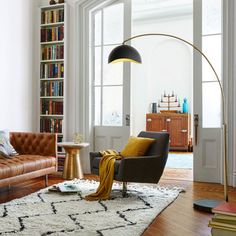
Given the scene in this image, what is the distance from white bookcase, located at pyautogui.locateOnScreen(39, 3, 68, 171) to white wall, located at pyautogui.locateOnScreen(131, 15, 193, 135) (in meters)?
3.68

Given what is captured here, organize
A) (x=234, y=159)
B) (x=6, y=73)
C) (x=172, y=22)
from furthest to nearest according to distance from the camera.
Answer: (x=172, y=22) < (x=6, y=73) < (x=234, y=159)

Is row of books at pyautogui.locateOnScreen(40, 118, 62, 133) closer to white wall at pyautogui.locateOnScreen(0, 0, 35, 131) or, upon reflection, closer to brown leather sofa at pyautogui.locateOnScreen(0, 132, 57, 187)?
white wall at pyautogui.locateOnScreen(0, 0, 35, 131)

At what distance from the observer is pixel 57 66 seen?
19.5 feet

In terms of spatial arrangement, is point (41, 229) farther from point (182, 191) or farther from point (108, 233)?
point (182, 191)

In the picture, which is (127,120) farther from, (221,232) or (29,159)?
(221,232)

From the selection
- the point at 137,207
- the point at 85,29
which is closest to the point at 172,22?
the point at 85,29

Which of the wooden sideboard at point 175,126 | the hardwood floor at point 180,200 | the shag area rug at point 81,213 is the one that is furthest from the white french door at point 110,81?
the wooden sideboard at point 175,126

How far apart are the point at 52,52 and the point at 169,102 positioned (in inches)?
176

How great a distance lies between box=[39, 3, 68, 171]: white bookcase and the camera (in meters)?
5.86

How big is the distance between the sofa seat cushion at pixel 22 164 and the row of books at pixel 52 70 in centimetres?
186

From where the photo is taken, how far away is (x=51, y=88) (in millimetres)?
5965

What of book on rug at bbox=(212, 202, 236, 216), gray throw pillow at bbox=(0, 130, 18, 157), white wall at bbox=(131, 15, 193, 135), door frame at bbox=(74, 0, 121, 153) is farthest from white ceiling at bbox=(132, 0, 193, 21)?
book on rug at bbox=(212, 202, 236, 216)

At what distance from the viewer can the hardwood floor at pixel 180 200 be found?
2.87 meters

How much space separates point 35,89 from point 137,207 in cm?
346
